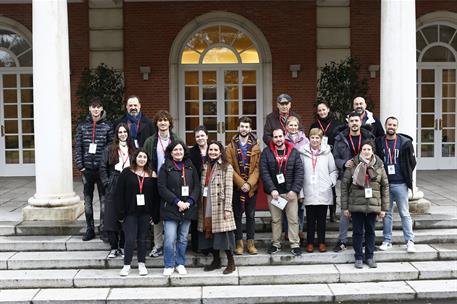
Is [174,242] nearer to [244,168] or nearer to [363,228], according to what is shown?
[244,168]

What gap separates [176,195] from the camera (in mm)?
6266

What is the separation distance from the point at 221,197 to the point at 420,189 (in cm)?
573

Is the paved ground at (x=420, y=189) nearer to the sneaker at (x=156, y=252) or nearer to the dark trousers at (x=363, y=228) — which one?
the sneaker at (x=156, y=252)

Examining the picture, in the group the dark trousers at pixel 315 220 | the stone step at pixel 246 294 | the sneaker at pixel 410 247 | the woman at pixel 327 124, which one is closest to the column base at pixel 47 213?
the stone step at pixel 246 294

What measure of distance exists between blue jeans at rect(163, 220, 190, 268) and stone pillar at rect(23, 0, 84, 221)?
2145 mm

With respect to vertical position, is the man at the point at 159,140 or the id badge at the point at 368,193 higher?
the man at the point at 159,140

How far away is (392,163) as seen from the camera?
22.4ft

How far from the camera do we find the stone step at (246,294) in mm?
5965

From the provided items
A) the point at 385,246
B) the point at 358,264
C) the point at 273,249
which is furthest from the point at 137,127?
the point at 385,246

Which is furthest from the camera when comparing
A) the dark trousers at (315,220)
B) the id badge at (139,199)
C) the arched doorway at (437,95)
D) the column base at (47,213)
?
the arched doorway at (437,95)

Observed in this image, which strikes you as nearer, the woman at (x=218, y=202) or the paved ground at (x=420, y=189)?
the woman at (x=218, y=202)

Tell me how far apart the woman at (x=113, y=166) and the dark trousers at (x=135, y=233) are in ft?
0.69

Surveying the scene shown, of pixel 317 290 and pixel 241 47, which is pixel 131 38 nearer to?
pixel 241 47

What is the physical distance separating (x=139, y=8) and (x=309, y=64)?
429cm
